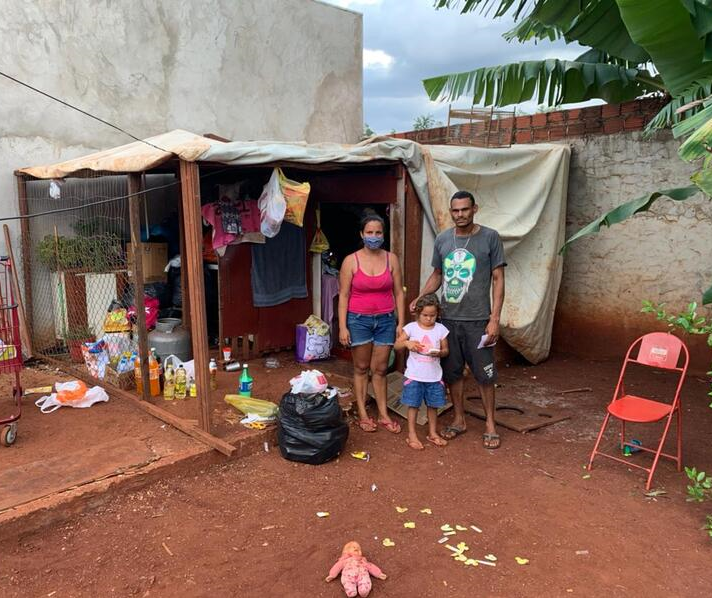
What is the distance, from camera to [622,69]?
6.01 m

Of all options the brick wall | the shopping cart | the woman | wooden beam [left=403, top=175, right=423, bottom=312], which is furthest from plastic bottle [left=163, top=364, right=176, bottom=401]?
the brick wall

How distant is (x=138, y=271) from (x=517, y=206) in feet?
13.0

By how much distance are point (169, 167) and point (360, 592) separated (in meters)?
4.48

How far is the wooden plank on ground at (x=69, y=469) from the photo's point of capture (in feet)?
12.3

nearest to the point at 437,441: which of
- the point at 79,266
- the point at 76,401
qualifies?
the point at 76,401

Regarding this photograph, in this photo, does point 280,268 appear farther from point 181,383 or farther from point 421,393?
point 421,393

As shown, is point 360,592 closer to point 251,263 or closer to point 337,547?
point 337,547

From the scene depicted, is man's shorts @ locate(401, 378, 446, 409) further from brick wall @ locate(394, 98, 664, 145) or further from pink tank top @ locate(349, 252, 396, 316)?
brick wall @ locate(394, 98, 664, 145)

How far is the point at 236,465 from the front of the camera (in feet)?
14.6

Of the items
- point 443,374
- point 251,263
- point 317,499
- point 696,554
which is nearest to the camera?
point 696,554

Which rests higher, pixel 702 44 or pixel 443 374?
pixel 702 44

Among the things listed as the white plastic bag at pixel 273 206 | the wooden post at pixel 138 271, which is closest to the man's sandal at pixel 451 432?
the white plastic bag at pixel 273 206

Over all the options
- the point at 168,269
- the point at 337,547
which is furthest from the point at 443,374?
the point at 168,269

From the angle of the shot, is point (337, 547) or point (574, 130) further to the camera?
point (574, 130)
